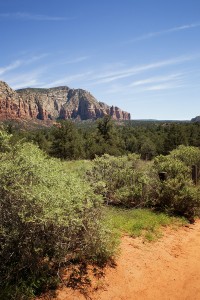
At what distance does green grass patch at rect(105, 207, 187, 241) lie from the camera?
9453 mm

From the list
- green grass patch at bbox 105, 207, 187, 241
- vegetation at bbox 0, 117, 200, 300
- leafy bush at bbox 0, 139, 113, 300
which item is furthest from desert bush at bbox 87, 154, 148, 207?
leafy bush at bbox 0, 139, 113, 300

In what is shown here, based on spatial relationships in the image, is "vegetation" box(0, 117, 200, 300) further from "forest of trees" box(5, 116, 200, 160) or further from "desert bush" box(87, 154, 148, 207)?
"forest of trees" box(5, 116, 200, 160)

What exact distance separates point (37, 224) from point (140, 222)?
16.7 ft

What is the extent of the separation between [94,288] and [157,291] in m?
1.53

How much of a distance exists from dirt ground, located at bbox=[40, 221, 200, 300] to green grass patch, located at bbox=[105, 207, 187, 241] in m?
0.40

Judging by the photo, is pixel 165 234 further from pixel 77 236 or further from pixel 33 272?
pixel 33 272

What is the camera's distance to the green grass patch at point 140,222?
372 inches

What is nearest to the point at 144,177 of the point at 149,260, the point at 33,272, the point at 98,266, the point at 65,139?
the point at 149,260

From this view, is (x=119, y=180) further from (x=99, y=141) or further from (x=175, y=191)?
(x=99, y=141)

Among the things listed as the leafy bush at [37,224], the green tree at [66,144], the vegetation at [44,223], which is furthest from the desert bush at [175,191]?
the green tree at [66,144]

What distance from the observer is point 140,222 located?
10.1 meters

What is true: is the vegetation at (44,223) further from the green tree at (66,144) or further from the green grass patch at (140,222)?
the green tree at (66,144)

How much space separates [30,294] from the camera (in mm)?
5918

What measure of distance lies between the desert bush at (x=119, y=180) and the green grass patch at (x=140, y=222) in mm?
964
